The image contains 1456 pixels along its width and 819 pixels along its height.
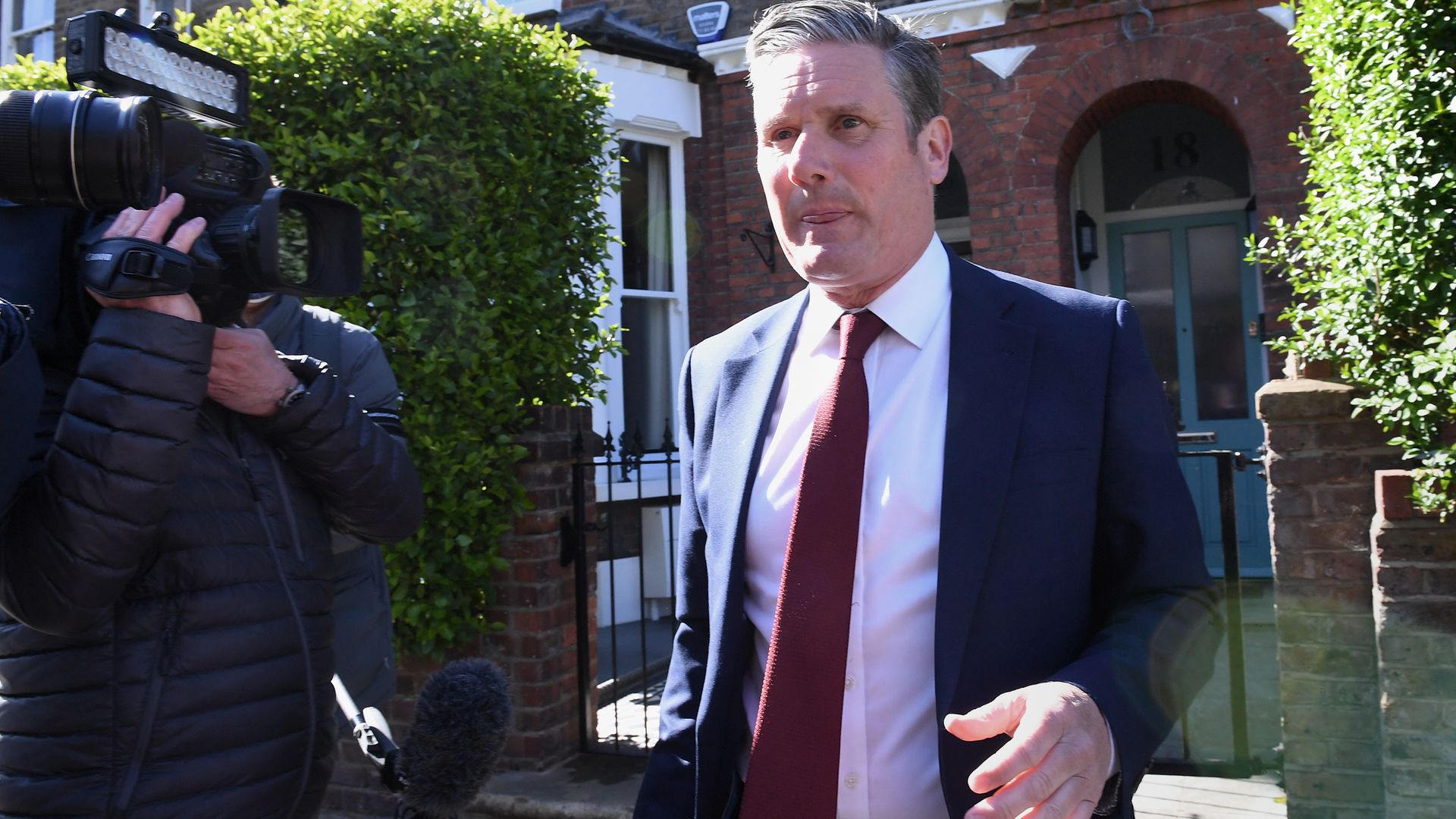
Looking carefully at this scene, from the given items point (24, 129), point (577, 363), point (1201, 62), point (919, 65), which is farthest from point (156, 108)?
point (1201, 62)

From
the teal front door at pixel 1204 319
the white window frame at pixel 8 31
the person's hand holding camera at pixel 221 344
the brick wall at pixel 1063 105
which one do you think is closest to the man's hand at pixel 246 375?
the person's hand holding camera at pixel 221 344

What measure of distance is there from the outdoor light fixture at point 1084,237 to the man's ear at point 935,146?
7.05m

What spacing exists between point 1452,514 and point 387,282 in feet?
12.0

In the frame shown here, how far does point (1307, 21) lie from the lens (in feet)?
11.9

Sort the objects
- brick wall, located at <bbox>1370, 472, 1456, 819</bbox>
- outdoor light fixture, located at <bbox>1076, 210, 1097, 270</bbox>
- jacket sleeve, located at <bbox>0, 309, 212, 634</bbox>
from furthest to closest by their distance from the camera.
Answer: outdoor light fixture, located at <bbox>1076, 210, 1097, 270</bbox> < brick wall, located at <bbox>1370, 472, 1456, 819</bbox> < jacket sleeve, located at <bbox>0, 309, 212, 634</bbox>

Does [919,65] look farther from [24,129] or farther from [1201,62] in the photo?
[1201,62]

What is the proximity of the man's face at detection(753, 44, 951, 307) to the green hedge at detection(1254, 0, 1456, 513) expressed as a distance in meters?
1.99

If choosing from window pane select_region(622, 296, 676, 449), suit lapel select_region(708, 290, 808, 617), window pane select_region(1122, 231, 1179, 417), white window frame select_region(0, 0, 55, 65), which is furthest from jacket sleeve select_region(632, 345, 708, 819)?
white window frame select_region(0, 0, 55, 65)

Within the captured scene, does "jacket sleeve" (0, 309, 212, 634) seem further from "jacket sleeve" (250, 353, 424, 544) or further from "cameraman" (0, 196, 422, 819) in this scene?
"jacket sleeve" (250, 353, 424, 544)

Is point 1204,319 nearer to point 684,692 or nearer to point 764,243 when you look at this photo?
point 764,243

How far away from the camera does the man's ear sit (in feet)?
5.86

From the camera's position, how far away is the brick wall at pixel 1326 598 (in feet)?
11.4

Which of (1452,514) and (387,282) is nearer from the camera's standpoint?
Answer: (1452,514)

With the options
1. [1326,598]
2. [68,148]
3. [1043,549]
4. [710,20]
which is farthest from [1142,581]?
[710,20]
